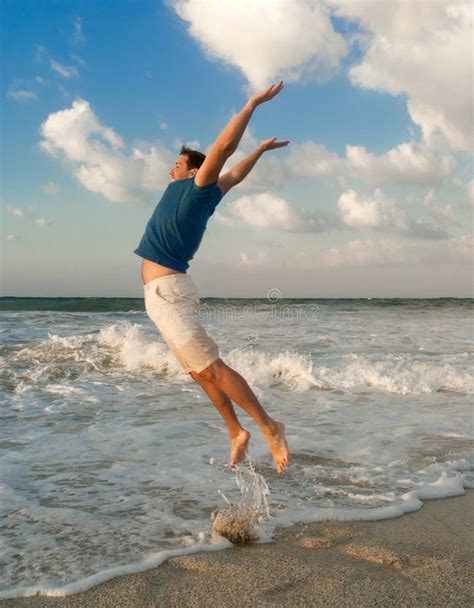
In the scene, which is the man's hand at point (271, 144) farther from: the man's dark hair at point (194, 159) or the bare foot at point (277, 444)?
the bare foot at point (277, 444)

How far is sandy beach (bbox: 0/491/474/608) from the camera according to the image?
269 cm

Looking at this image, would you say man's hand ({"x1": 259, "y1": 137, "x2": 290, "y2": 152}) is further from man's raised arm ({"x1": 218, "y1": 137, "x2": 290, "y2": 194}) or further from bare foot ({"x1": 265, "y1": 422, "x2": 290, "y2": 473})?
bare foot ({"x1": 265, "y1": 422, "x2": 290, "y2": 473})

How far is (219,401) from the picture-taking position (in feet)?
12.9

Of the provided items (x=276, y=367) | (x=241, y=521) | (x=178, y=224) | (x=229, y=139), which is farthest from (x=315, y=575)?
(x=276, y=367)

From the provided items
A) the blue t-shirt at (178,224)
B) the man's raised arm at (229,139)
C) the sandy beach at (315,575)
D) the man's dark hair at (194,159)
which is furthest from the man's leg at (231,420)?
the man's dark hair at (194,159)

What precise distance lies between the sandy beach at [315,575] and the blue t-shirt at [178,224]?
1900mm

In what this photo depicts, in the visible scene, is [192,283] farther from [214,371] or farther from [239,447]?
[239,447]

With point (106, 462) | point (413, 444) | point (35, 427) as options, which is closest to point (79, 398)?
point (35, 427)

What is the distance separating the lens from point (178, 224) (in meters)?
3.96

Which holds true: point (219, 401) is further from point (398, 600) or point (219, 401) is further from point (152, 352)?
point (152, 352)

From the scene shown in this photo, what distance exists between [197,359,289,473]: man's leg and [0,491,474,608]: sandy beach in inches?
19.8

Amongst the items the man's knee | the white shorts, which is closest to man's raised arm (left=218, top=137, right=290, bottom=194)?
the white shorts

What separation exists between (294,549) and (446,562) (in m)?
0.81

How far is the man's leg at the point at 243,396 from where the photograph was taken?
3.79m
